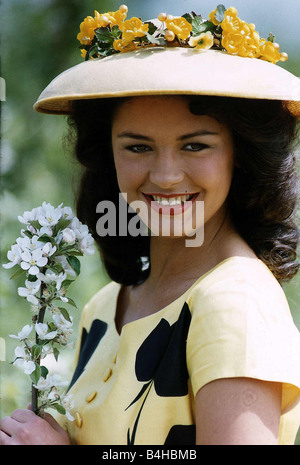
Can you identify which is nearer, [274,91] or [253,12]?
[274,91]

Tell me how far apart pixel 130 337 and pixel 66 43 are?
10.4ft

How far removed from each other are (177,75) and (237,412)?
772 millimetres

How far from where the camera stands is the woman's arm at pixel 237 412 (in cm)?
141

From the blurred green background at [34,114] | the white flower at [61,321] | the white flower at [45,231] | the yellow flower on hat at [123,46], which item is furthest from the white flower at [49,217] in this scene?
the blurred green background at [34,114]

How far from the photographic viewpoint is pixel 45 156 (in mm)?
4664

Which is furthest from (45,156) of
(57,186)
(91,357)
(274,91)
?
(274,91)

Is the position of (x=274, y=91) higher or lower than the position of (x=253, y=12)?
lower

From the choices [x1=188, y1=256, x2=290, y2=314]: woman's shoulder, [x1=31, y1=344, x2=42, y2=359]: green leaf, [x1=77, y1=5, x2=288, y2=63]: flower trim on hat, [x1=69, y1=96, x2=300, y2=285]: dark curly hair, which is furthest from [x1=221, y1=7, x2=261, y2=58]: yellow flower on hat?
[x1=31, y1=344, x2=42, y2=359]: green leaf

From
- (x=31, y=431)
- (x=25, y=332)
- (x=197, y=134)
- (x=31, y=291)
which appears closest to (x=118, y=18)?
(x=197, y=134)

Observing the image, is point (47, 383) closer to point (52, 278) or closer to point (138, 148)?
point (52, 278)

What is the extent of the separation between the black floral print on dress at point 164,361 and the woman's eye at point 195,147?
15.7 inches

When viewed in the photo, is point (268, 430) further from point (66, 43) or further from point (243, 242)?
point (66, 43)

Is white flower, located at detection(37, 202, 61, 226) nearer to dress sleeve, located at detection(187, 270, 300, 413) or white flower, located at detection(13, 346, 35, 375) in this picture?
white flower, located at detection(13, 346, 35, 375)

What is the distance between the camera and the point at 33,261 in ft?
5.52
